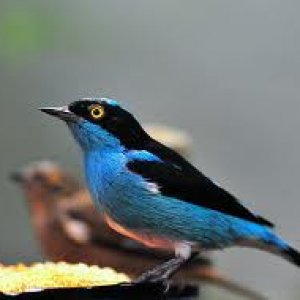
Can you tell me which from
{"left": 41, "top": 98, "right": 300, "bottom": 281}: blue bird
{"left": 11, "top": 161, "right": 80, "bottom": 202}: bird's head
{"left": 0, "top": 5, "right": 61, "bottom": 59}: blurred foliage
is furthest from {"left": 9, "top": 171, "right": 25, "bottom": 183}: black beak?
{"left": 41, "top": 98, "right": 300, "bottom": 281}: blue bird

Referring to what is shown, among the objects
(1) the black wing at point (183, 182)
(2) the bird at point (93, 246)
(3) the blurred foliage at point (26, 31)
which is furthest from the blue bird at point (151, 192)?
(3) the blurred foliage at point (26, 31)

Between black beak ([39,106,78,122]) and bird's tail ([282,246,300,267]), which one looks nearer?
black beak ([39,106,78,122])

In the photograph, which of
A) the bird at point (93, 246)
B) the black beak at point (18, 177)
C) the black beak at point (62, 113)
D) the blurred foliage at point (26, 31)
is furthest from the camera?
the black beak at point (18, 177)

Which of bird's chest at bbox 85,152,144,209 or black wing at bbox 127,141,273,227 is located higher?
black wing at bbox 127,141,273,227

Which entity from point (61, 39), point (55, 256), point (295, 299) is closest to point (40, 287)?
point (55, 256)

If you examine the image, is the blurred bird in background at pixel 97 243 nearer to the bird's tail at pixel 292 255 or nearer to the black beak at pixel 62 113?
the bird's tail at pixel 292 255

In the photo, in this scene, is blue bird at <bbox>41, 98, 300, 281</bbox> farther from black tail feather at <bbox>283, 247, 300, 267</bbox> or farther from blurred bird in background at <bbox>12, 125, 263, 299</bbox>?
blurred bird in background at <bbox>12, 125, 263, 299</bbox>

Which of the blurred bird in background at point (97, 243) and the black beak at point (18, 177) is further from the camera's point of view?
the black beak at point (18, 177)

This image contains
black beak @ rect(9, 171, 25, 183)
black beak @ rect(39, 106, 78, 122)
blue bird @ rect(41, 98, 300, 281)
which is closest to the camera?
black beak @ rect(39, 106, 78, 122)
